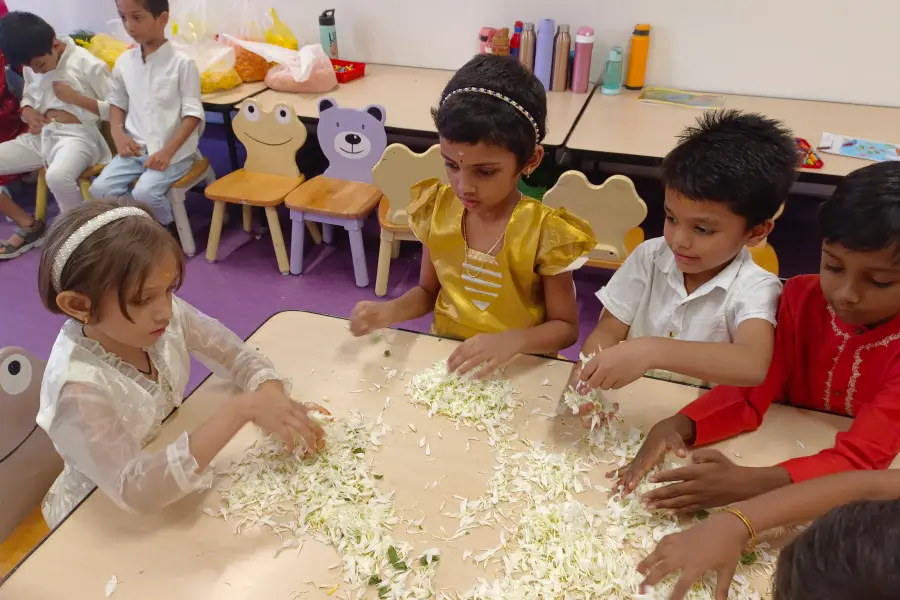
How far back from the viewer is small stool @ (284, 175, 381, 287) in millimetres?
3588

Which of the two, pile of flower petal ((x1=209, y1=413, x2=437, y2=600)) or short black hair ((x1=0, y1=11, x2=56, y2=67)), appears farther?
short black hair ((x1=0, y1=11, x2=56, y2=67))

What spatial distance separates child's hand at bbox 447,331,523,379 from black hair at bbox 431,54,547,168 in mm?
500

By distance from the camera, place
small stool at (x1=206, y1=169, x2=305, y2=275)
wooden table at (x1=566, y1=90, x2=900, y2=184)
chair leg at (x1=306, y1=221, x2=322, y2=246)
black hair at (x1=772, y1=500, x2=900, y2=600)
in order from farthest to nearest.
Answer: chair leg at (x1=306, y1=221, x2=322, y2=246) → small stool at (x1=206, y1=169, x2=305, y2=275) → wooden table at (x1=566, y1=90, x2=900, y2=184) → black hair at (x1=772, y1=500, x2=900, y2=600)

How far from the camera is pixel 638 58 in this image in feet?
13.1

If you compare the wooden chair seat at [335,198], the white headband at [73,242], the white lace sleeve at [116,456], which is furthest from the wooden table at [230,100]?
the white lace sleeve at [116,456]

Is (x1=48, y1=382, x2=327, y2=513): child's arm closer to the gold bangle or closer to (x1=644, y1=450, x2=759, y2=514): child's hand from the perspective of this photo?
(x1=644, y1=450, x2=759, y2=514): child's hand

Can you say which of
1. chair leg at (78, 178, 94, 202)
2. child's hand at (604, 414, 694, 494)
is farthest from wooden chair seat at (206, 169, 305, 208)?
child's hand at (604, 414, 694, 494)

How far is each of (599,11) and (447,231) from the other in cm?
295

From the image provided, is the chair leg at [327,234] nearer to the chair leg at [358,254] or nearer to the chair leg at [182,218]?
the chair leg at [358,254]

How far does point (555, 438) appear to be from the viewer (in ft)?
4.57

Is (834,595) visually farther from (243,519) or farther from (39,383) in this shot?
(39,383)

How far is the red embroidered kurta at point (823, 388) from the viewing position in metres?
1.27

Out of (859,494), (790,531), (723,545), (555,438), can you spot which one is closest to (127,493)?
(555,438)

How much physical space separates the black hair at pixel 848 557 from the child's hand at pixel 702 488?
20.6 inches
